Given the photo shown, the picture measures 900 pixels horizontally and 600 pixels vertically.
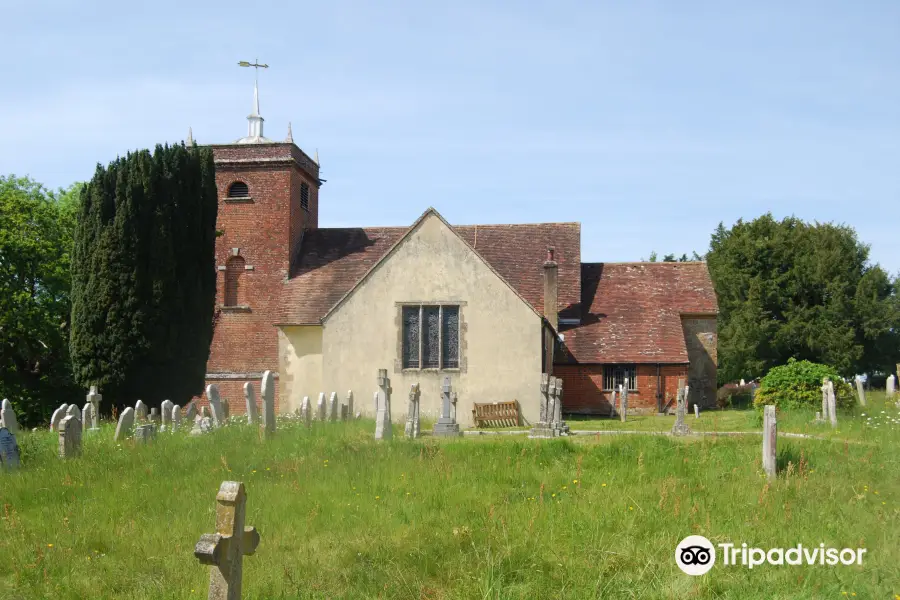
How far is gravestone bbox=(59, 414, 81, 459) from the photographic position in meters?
14.8

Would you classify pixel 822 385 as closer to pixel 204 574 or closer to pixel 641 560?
pixel 641 560

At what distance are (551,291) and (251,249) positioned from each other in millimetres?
11806

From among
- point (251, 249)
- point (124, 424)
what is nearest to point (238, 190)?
point (251, 249)

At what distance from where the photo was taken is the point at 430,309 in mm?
28281

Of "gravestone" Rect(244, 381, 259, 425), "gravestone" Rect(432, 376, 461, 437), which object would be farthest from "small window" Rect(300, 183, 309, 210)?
"gravestone" Rect(244, 381, 259, 425)

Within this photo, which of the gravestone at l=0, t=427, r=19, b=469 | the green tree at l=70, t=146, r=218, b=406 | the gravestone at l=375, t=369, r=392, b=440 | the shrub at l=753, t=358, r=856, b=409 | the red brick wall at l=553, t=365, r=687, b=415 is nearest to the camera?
the gravestone at l=0, t=427, r=19, b=469

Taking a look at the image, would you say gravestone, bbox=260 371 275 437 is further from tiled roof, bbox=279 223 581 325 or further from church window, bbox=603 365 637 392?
church window, bbox=603 365 637 392

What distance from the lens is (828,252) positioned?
1869 inches

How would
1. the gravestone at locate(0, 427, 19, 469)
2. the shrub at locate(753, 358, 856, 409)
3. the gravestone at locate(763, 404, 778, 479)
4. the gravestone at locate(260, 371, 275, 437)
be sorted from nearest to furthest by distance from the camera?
the gravestone at locate(763, 404, 778, 479) < the gravestone at locate(0, 427, 19, 469) < the gravestone at locate(260, 371, 275, 437) < the shrub at locate(753, 358, 856, 409)

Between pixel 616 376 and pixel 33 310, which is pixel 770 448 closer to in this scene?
pixel 616 376

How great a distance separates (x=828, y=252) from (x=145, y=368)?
3550 cm

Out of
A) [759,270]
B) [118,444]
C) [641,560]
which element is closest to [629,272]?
[759,270]

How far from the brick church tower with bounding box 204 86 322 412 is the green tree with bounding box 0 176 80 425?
5.75 m

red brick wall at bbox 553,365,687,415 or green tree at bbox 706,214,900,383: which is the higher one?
green tree at bbox 706,214,900,383
